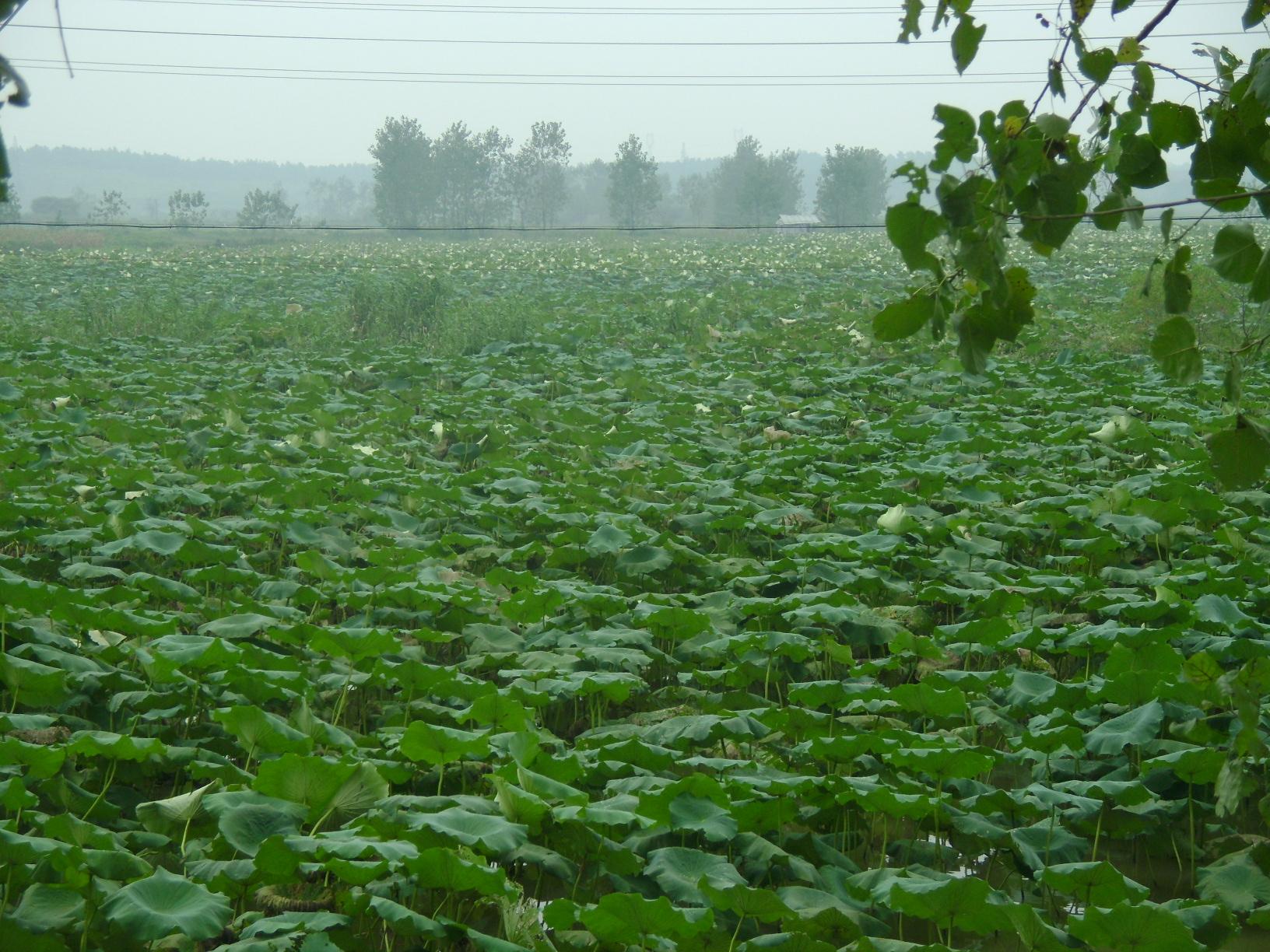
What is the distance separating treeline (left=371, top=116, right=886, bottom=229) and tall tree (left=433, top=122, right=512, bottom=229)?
60 mm

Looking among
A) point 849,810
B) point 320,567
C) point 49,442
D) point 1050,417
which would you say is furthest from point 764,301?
point 849,810

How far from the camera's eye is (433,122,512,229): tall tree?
63625mm

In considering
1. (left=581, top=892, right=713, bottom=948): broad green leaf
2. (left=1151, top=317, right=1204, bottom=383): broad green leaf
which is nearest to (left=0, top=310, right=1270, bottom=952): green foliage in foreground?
(left=581, top=892, right=713, bottom=948): broad green leaf

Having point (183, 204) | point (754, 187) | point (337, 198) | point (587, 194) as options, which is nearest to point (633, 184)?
point (754, 187)

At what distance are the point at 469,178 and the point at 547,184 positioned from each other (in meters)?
6.04

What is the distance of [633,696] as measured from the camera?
13.6 feet

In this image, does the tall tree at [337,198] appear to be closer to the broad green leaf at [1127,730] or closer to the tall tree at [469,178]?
the tall tree at [469,178]

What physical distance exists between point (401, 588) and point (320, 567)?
1.38 feet

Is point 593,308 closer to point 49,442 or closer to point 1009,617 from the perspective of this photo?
point 49,442

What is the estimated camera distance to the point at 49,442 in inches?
271

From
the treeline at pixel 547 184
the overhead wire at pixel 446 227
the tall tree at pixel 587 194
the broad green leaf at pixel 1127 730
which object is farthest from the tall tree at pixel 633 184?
the broad green leaf at pixel 1127 730

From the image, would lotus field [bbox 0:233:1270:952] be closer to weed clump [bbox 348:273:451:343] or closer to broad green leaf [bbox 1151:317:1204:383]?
broad green leaf [bbox 1151:317:1204:383]

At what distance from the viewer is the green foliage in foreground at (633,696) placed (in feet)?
7.68

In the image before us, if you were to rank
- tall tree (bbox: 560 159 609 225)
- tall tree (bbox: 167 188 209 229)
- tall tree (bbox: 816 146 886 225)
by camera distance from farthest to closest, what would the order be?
1. tall tree (bbox: 560 159 609 225)
2. tall tree (bbox: 816 146 886 225)
3. tall tree (bbox: 167 188 209 229)
